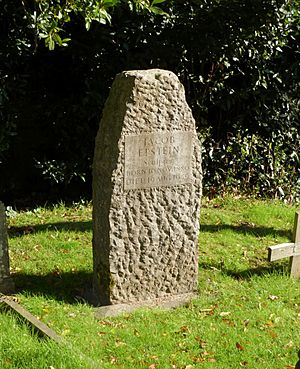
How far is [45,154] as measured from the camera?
381 inches

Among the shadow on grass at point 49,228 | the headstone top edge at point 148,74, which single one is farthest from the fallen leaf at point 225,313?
the shadow on grass at point 49,228

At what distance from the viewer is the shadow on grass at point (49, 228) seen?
8141mm

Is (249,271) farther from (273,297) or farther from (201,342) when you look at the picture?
(201,342)

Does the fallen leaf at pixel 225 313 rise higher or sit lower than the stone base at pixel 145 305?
lower

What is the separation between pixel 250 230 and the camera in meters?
8.47

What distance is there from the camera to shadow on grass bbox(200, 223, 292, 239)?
834 cm

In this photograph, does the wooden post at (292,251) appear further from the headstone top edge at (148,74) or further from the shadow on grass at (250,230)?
the headstone top edge at (148,74)

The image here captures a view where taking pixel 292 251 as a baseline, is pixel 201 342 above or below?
below

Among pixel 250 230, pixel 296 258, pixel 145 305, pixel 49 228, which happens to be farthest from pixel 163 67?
pixel 145 305

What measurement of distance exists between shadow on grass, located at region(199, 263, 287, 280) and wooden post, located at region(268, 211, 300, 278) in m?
0.13

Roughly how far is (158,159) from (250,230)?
2865mm

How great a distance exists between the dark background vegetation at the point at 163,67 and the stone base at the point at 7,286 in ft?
9.24

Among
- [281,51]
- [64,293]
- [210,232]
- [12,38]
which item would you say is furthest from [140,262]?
[281,51]

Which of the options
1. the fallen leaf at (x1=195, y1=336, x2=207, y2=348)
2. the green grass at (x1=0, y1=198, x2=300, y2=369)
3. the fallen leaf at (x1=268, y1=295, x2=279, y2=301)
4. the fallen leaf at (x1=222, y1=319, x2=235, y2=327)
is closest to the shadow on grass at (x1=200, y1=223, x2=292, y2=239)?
the green grass at (x1=0, y1=198, x2=300, y2=369)
